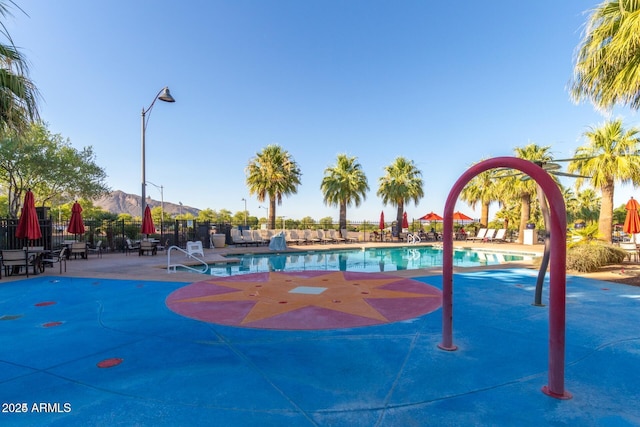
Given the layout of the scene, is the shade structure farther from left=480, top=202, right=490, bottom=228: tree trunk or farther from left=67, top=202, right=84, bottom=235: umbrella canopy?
left=67, top=202, right=84, bottom=235: umbrella canopy

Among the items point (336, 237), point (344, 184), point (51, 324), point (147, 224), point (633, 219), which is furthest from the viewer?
point (344, 184)

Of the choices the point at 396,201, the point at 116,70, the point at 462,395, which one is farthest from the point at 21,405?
the point at 396,201

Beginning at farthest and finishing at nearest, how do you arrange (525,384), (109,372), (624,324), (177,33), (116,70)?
(116,70)
(177,33)
(624,324)
(109,372)
(525,384)

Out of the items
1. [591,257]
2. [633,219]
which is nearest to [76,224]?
[591,257]

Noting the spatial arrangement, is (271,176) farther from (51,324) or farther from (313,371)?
(313,371)

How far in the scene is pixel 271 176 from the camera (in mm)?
25922

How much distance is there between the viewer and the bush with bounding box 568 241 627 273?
10.8 metres

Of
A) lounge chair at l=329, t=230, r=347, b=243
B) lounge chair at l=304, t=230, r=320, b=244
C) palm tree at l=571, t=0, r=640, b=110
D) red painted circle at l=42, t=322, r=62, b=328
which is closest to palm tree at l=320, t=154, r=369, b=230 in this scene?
lounge chair at l=329, t=230, r=347, b=243

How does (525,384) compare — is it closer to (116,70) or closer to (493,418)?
(493,418)

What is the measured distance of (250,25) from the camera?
53.6 ft

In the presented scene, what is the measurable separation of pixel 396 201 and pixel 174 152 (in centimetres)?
2349

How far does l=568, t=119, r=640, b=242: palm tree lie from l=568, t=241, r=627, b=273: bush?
2.71 meters

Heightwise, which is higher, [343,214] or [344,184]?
[344,184]

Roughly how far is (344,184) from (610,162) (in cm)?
1700
